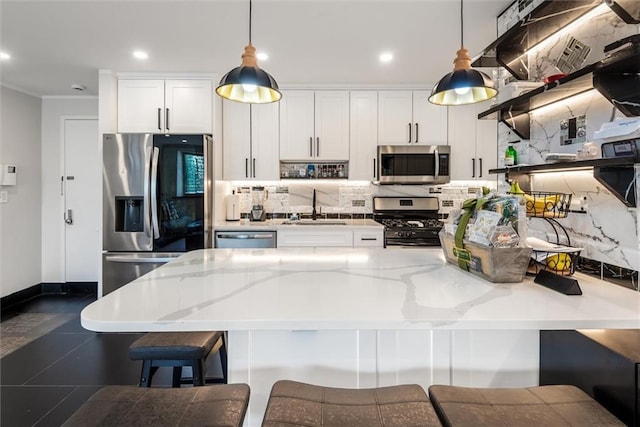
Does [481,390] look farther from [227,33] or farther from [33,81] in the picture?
[33,81]

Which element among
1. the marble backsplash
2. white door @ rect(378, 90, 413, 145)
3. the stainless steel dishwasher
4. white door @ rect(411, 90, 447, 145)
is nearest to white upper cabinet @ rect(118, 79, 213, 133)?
the marble backsplash

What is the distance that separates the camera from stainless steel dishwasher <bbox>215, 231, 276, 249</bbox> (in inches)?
131

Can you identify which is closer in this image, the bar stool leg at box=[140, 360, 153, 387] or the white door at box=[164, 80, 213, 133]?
the bar stool leg at box=[140, 360, 153, 387]

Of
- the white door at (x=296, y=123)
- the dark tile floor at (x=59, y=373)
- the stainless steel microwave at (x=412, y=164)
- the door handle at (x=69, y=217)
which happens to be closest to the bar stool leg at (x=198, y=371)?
the dark tile floor at (x=59, y=373)

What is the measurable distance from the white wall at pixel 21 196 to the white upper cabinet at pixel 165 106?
5.07 feet

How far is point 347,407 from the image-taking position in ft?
2.89

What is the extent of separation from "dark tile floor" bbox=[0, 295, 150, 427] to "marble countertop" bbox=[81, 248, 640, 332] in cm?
143

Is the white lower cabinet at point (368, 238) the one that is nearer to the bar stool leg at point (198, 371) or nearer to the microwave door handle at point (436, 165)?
the microwave door handle at point (436, 165)

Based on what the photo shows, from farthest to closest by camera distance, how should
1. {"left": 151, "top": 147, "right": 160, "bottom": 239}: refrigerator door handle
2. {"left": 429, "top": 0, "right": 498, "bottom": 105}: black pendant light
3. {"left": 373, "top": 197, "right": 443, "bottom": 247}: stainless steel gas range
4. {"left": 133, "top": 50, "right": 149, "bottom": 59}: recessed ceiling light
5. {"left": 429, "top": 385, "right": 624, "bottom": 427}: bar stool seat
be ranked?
1. {"left": 373, "top": 197, "right": 443, "bottom": 247}: stainless steel gas range
2. {"left": 151, "top": 147, "right": 160, "bottom": 239}: refrigerator door handle
3. {"left": 133, "top": 50, "right": 149, "bottom": 59}: recessed ceiling light
4. {"left": 429, "top": 0, "right": 498, "bottom": 105}: black pendant light
5. {"left": 429, "top": 385, "right": 624, "bottom": 427}: bar stool seat

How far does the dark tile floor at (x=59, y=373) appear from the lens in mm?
1974

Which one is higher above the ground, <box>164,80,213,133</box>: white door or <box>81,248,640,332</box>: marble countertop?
<box>164,80,213,133</box>: white door

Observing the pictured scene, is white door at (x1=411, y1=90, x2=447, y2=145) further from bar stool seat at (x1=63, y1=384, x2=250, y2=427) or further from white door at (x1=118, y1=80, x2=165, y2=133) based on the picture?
bar stool seat at (x1=63, y1=384, x2=250, y2=427)

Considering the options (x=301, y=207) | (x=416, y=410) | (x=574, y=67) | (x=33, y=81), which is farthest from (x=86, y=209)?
(x=574, y=67)

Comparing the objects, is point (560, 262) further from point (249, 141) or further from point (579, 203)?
point (249, 141)
